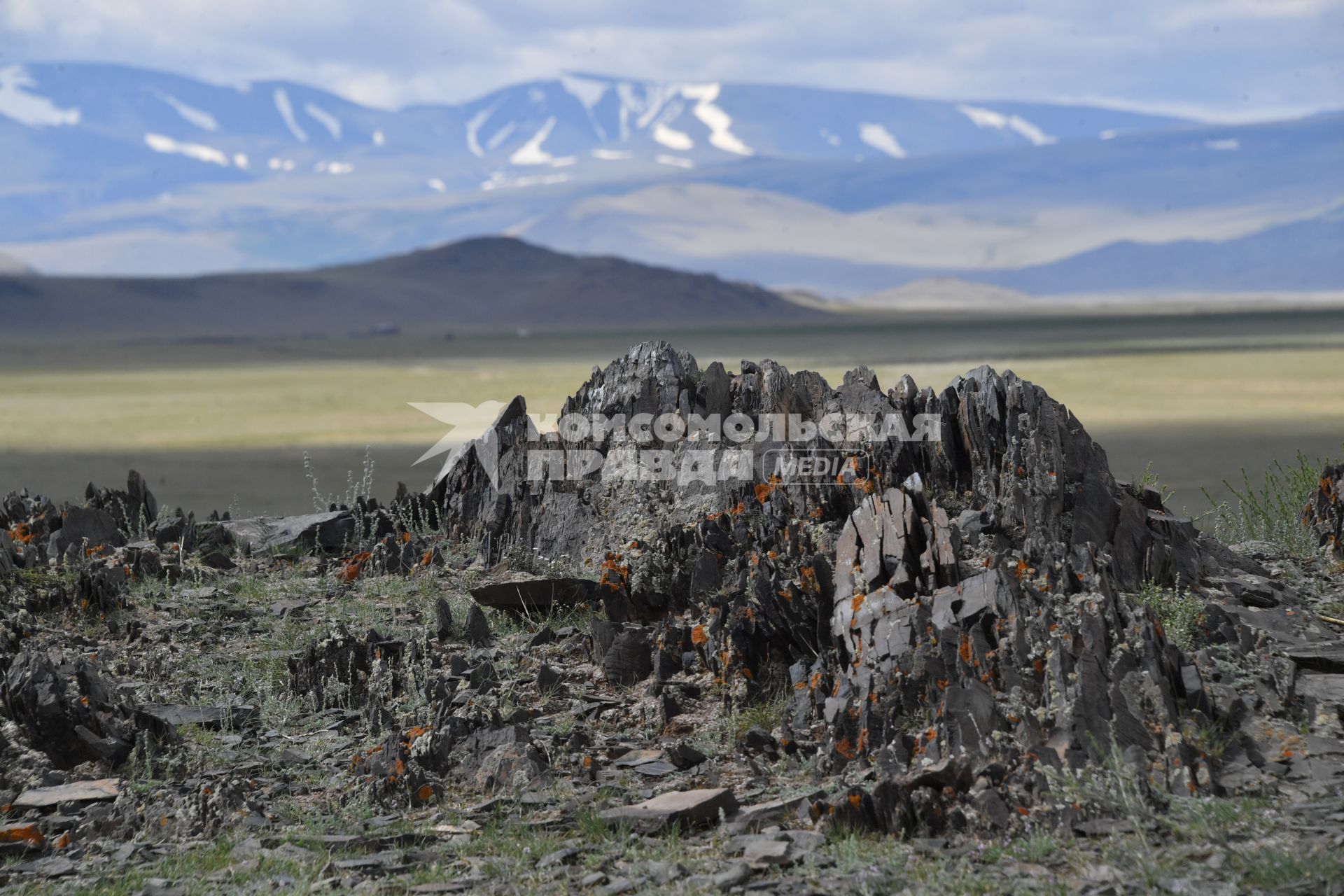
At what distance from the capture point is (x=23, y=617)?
24.6ft

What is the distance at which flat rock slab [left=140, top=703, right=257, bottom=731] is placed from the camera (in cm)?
634

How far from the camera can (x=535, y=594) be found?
308 inches

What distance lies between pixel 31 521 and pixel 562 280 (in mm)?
104221

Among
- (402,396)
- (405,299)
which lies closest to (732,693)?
(402,396)

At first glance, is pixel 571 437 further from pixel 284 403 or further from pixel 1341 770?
pixel 284 403

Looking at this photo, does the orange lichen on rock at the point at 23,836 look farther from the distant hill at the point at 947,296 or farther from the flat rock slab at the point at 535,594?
the distant hill at the point at 947,296

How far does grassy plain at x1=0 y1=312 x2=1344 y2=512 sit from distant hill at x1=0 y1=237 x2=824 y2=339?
79.7 feet

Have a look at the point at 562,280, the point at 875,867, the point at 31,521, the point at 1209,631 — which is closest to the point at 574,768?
the point at 875,867

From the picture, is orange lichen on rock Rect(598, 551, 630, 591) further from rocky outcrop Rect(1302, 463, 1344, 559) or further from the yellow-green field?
the yellow-green field

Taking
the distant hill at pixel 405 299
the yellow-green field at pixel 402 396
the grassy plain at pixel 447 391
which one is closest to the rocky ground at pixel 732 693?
the grassy plain at pixel 447 391

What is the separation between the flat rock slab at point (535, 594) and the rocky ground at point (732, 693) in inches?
1.1

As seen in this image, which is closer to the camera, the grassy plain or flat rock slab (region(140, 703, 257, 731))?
flat rock slab (region(140, 703, 257, 731))
